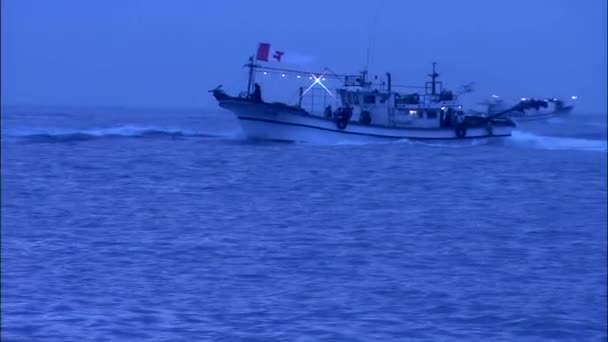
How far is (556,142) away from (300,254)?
29.6 m

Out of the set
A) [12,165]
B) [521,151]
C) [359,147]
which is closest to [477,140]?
[521,151]

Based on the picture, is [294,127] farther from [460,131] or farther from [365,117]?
[460,131]

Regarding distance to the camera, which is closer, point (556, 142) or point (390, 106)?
point (390, 106)

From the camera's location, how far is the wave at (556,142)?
124 feet

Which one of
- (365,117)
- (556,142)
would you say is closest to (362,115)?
(365,117)

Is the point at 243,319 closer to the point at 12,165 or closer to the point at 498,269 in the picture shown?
the point at 498,269

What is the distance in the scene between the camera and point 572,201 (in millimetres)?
18422

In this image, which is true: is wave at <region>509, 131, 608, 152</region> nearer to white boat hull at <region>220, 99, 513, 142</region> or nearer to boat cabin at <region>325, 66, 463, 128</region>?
boat cabin at <region>325, 66, 463, 128</region>

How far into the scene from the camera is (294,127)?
33125mm

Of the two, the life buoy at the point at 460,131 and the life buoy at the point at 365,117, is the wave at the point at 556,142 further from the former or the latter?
the life buoy at the point at 365,117

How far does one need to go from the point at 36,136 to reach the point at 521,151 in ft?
53.0

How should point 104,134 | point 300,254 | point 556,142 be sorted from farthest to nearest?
point 556,142
point 104,134
point 300,254

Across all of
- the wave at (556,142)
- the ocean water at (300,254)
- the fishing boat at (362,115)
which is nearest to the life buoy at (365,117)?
the fishing boat at (362,115)

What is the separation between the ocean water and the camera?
27.1 ft
